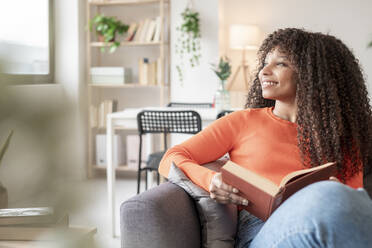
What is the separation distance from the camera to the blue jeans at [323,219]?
42.0 inches

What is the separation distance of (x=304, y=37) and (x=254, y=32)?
2885 mm

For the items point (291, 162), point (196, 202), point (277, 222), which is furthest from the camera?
point (291, 162)

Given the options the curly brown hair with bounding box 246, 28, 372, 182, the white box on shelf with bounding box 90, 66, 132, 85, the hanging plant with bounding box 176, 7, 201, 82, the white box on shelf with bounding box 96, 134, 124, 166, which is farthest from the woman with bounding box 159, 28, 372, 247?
the white box on shelf with bounding box 96, 134, 124, 166

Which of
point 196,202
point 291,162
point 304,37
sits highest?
point 304,37

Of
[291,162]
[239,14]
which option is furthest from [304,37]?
[239,14]

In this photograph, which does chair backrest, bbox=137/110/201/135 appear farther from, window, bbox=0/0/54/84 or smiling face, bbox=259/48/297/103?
window, bbox=0/0/54/84

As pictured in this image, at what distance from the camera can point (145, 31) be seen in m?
4.55

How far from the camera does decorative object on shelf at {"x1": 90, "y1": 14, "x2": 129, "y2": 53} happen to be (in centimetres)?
449

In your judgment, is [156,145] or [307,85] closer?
[307,85]

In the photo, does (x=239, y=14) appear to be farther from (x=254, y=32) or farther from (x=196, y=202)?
(x=196, y=202)

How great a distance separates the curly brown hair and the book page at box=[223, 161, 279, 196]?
42 cm

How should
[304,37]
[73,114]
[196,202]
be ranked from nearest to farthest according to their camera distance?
[73,114], [196,202], [304,37]

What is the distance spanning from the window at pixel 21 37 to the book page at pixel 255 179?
3.30 ft

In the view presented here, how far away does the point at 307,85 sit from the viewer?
1700 millimetres
